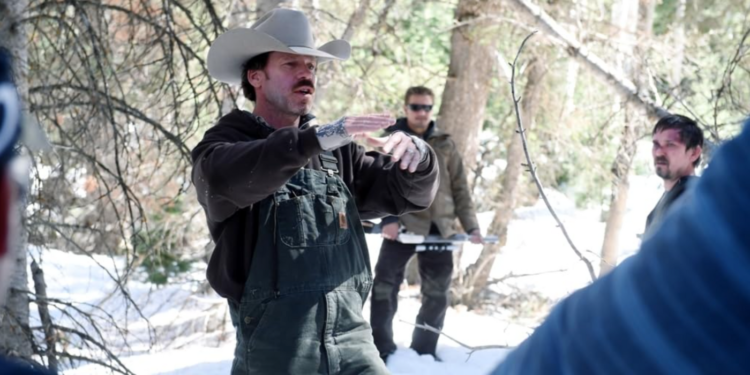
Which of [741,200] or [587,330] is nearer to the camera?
[741,200]

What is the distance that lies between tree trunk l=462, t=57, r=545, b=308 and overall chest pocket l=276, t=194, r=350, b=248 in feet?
23.1

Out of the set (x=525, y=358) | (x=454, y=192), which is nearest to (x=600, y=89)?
(x=454, y=192)

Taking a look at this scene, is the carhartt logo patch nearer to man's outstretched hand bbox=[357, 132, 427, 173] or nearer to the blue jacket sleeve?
man's outstretched hand bbox=[357, 132, 427, 173]

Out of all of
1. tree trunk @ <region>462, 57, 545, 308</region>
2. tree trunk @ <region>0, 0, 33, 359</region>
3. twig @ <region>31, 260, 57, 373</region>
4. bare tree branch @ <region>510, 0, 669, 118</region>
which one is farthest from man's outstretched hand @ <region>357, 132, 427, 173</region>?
tree trunk @ <region>462, 57, 545, 308</region>

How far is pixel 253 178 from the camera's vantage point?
272 centimetres

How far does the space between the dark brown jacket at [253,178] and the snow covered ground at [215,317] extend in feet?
2.41

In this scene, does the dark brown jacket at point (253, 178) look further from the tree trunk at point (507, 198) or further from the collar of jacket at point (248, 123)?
the tree trunk at point (507, 198)

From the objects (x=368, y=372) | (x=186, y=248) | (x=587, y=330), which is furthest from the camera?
(x=186, y=248)

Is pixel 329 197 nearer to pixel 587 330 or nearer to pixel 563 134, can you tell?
pixel 587 330

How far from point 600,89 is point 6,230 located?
9836mm

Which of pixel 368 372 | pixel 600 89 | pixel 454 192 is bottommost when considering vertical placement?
pixel 368 372

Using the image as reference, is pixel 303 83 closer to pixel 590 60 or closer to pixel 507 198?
pixel 590 60

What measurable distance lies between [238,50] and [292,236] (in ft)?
2.67

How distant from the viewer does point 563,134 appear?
33.1 ft
